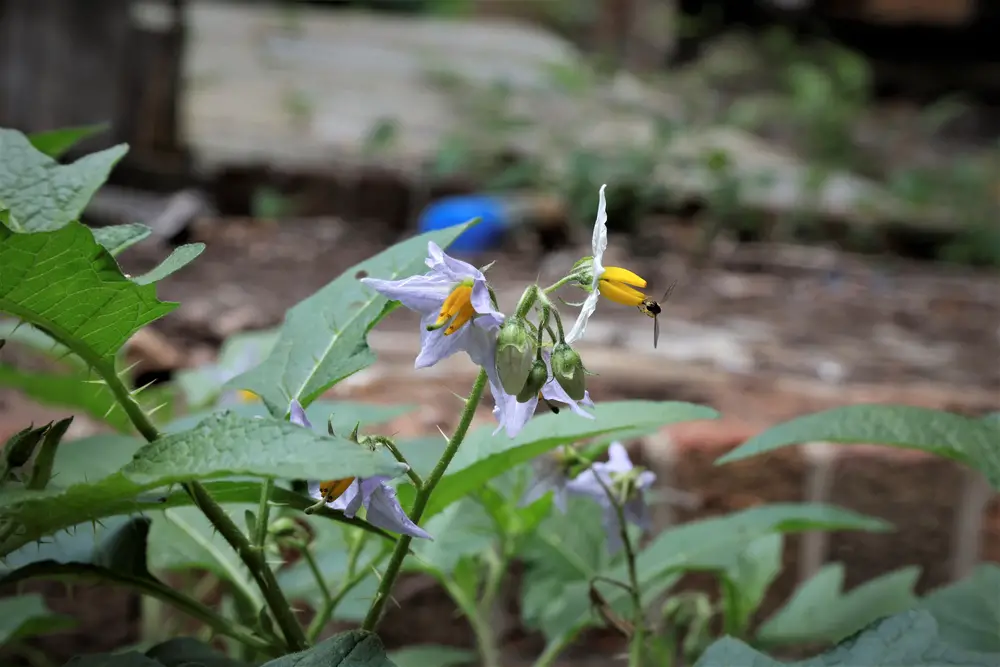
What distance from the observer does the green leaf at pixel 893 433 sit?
0.69 m

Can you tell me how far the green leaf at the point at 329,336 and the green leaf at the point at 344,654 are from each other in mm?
169

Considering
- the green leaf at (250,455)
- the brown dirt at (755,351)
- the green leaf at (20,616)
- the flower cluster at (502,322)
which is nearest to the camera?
the green leaf at (250,455)

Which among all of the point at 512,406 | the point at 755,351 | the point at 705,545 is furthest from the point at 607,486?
the point at 755,351

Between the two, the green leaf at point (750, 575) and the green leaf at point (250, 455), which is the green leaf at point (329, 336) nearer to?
the green leaf at point (250, 455)

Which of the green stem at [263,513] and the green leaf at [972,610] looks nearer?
the green stem at [263,513]

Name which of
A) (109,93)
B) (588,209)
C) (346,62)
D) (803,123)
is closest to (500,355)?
(588,209)

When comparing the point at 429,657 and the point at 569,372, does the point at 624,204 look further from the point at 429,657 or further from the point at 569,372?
the point at 569,372

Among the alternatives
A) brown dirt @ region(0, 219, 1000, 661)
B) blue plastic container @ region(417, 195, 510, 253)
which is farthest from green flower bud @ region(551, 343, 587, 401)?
blue plastic container @ region(417, 195, 510, 253)

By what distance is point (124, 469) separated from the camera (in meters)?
0.54

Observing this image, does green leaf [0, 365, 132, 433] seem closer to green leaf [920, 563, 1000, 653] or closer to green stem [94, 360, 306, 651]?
green stem [94, 360, 306, 651]

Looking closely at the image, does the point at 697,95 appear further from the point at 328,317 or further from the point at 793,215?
the point at 328,317

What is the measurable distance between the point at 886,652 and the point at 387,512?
13.3 inches

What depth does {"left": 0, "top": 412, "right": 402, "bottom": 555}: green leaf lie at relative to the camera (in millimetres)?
472

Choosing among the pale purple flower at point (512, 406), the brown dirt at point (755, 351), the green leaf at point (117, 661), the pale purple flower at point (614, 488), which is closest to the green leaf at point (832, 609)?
the pale purple flower at point (614, 488)
